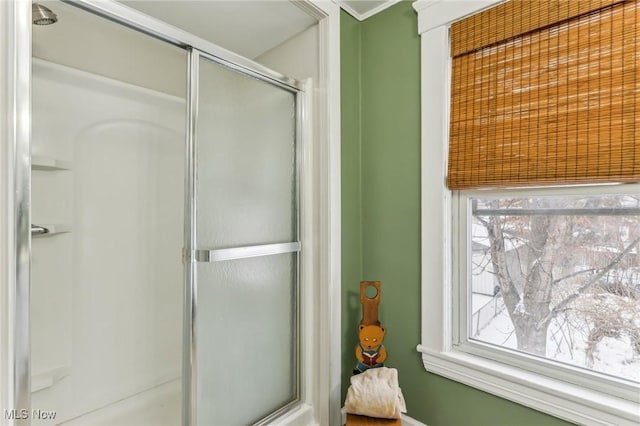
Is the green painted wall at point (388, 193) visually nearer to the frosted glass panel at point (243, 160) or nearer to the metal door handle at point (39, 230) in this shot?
the frosted glass panel at point (243, 160)

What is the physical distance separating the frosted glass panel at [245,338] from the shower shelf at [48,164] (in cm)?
93

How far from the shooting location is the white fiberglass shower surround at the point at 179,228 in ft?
4.48

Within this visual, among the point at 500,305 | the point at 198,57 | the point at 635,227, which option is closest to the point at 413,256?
the point at 500,305

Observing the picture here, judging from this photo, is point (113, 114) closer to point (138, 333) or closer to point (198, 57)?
point (198, 57)

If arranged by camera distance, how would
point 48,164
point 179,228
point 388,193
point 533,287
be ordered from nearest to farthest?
1. point 533,287
2. point 48,164
3. point 388,193
4. point 179,228

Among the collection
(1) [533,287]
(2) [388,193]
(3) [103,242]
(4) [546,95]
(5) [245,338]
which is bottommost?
(5) [245,338]

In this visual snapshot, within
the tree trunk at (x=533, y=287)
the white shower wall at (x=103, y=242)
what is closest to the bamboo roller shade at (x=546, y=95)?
the tree trunk at (x=533, y=287)

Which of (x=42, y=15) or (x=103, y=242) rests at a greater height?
(x=42, y=15)

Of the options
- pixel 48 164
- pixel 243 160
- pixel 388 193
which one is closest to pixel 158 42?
pixel 243 160

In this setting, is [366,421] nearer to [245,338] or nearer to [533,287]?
[245,338]

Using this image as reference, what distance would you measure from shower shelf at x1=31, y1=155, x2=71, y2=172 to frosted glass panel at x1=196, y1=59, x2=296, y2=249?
2.71 feet

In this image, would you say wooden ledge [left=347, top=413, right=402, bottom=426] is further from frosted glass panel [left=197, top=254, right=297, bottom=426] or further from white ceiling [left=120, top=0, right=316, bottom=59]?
white ceiling [left=120, top=0, right=316, bottom=59]

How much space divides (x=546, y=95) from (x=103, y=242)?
216cm

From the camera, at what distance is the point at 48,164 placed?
160 cm
